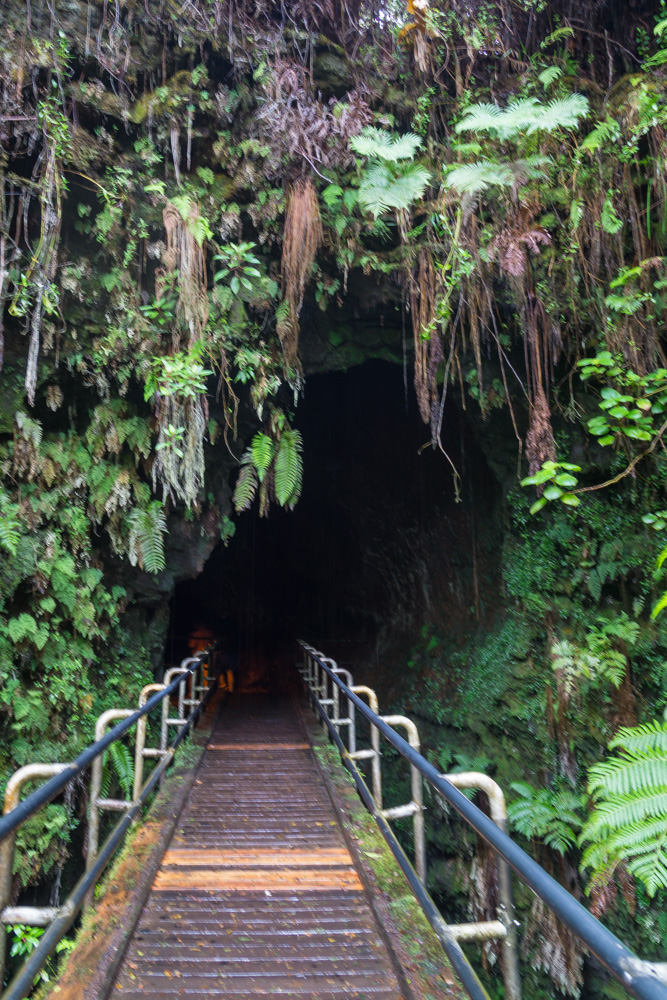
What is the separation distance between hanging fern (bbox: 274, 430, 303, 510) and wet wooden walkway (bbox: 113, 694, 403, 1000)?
304 cm

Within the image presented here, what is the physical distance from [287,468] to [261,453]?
0.36 m

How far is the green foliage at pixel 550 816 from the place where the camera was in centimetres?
560

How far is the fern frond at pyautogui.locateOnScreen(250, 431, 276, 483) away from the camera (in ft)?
22.0

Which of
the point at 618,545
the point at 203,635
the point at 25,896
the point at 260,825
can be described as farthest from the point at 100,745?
the point at 203,635

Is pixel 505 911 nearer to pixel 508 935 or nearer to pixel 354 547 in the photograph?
pixel 508 935

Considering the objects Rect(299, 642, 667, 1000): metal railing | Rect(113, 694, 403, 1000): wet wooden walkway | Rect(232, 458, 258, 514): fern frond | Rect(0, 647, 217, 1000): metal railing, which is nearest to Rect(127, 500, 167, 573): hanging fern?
Rect(232, 458, 258, 514): fern frond

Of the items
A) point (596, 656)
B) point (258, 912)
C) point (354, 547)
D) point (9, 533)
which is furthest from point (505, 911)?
point (354, 547)

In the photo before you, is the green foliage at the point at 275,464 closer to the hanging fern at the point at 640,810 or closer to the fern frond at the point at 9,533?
the fern frond at the point at 9,533

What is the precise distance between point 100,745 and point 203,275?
476cm

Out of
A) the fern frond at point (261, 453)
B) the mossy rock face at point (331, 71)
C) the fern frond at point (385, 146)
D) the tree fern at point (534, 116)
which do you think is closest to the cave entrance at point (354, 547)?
the fern frond at point (261, 453)

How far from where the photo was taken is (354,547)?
13.4 m

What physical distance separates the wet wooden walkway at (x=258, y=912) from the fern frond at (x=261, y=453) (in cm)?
323

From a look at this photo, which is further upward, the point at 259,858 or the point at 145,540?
the point at 145,540

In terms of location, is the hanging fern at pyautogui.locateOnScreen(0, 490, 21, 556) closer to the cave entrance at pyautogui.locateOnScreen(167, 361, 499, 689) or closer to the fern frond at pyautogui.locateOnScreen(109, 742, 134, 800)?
the fern frond at pyautogui.locateOnScreen(109, 742, 134, 800)
